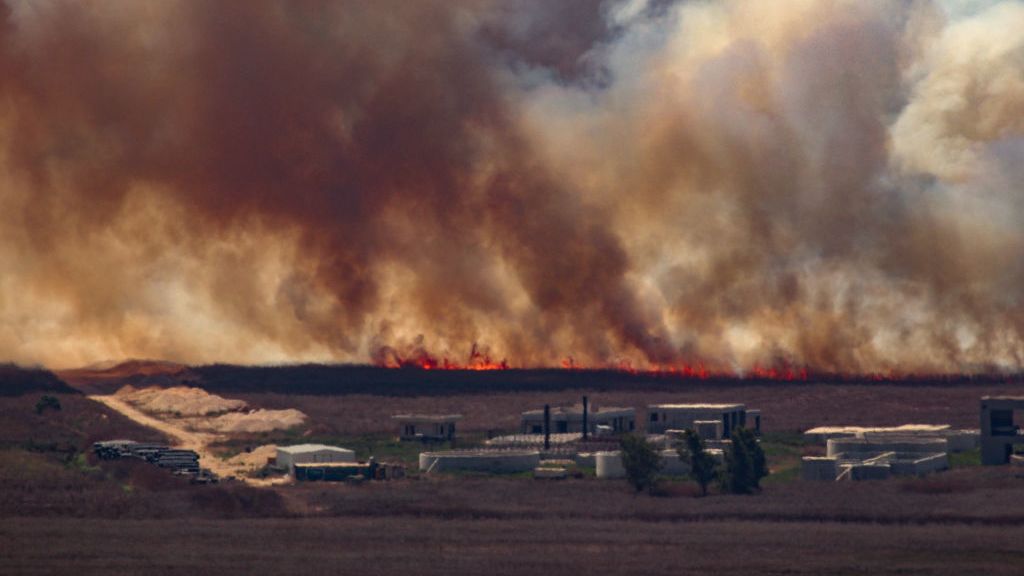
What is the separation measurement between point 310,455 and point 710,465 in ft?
122

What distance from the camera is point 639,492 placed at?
531ft

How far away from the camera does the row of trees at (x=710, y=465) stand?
527 ft

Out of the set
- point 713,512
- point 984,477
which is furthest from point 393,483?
point 984,477

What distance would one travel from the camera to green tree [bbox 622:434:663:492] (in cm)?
16262

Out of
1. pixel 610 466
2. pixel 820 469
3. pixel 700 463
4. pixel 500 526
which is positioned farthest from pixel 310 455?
pixel 820 469

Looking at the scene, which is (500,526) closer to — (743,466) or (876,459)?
(743,466)

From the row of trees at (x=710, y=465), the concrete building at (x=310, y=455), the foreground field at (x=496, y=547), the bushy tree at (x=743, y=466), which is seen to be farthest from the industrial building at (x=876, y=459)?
the concrete building at (x=310, y=455)

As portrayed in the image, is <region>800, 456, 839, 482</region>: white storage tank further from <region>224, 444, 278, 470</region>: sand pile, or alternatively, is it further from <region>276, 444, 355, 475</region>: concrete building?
<region>224, 444, 278, 470</region>: sand pile

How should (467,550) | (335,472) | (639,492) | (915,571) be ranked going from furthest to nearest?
1. (335,472)
2. (639,492)
3. (467,550)
4. (915,571)

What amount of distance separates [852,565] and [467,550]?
81.0 ft

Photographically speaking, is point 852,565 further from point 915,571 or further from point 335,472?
point 335,472

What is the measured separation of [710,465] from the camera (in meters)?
163

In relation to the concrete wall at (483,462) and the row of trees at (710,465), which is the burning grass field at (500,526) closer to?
the row of trees at (710,465)

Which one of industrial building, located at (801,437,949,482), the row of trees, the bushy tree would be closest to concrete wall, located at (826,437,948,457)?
industrial building, located at (801,437,949,482)
